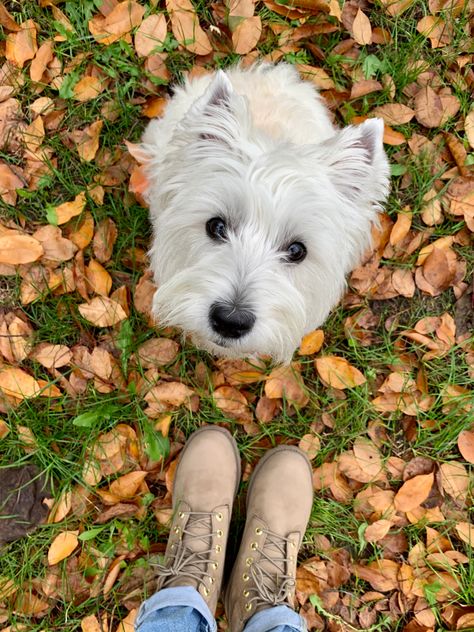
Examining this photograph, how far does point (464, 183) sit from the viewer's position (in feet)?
11.3

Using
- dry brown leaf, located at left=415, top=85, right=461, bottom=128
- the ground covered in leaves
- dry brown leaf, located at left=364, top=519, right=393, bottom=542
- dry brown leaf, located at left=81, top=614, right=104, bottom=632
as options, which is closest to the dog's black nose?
the ground covered in leaves

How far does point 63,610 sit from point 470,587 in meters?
2.30

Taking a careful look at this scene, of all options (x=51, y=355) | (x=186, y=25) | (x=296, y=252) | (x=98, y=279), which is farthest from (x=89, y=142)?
(x=296, y=252)

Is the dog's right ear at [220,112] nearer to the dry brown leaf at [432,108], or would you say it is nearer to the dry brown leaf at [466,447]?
the dry brown leaf at [432,108]

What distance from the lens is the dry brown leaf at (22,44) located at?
10.9 ft

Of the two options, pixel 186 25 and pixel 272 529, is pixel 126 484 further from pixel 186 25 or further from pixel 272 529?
pixel 186 25

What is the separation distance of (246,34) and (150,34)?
1.96 feet

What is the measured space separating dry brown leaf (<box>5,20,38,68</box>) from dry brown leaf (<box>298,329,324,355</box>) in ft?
7.99

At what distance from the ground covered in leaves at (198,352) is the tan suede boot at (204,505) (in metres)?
0.12

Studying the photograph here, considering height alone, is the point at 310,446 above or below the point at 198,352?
below

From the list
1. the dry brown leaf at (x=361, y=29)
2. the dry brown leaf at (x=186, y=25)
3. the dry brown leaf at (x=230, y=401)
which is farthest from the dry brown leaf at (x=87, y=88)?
the dry brown leaf at (x=230, y=401)

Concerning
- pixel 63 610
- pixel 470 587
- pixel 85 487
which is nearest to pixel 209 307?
pixel 85 487

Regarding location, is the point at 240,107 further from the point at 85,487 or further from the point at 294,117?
the point at 85,487

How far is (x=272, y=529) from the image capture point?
10.1ft
